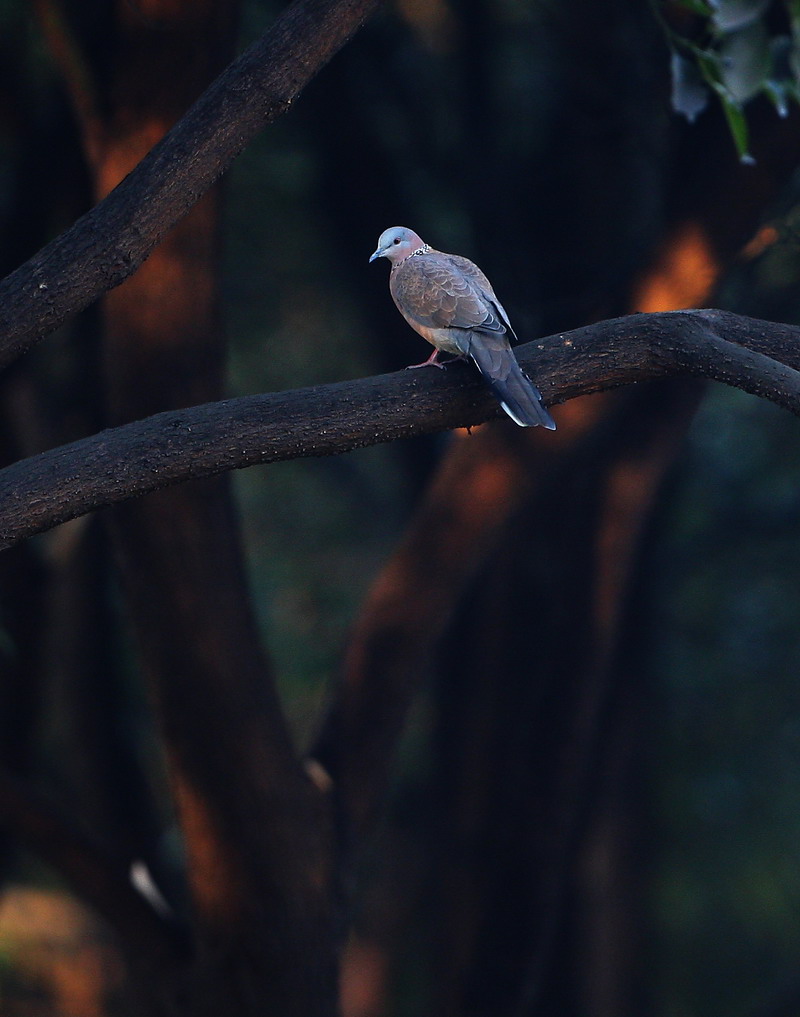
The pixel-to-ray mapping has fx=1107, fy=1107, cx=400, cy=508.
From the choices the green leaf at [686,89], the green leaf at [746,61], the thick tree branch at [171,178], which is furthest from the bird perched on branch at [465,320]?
the green leaf at [746,61]

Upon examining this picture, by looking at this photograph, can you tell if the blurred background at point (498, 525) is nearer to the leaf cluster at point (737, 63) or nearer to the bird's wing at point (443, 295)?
the leaf cluster at point (737, 63)

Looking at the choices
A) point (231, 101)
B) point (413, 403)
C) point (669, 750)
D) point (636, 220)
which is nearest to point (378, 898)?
point (669, 750)

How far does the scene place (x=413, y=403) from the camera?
2.50 meters

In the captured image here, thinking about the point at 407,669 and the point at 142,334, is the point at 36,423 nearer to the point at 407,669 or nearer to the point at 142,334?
the point at 142,334

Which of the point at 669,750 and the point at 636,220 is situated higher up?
the point at 636,220

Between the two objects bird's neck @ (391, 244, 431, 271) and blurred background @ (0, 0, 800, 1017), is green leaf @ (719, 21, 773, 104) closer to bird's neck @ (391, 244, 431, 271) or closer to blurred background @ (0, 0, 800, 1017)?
blurred background @ (0, 0, 800, 1017)

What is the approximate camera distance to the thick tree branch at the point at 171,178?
7.75 ft

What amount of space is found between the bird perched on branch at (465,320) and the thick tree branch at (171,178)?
1.97 ft

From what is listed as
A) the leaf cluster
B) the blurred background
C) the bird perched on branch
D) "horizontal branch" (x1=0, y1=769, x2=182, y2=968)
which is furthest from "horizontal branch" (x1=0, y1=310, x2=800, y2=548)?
"horizontal branch" (x1=0, y1=769, x2=182, y2=968)

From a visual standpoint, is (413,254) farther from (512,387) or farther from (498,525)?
(498,525)

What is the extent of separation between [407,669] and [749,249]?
96.5 inches

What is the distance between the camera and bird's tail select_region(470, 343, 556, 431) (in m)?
2.41

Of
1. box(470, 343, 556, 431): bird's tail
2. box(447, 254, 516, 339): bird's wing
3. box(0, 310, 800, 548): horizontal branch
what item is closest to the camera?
box(0, 310, 800, 548): horizontal branch

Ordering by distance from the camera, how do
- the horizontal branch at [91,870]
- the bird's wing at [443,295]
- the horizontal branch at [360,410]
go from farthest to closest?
the horizontal branch at [91,870]
the bird's wing at [443,295]
the horizontal branch at [360,410]
